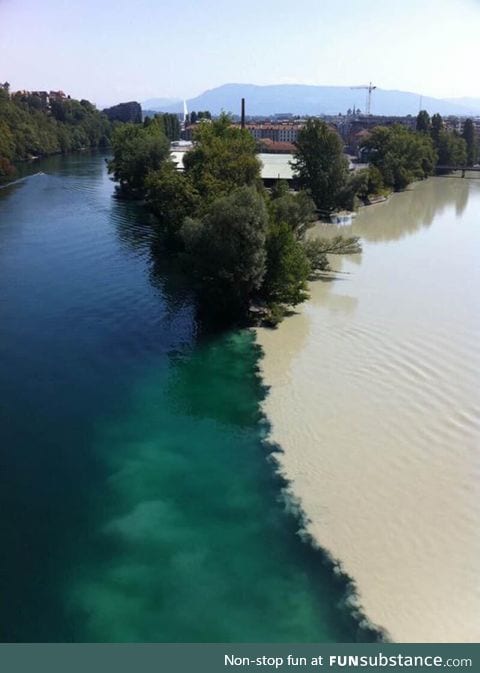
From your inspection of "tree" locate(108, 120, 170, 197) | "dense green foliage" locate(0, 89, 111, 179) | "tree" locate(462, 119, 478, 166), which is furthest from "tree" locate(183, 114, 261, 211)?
"tree" locate(462, 119, 478, 166)

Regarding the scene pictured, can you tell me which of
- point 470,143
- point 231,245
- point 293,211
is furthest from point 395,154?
point 231,245

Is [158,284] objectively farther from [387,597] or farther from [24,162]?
[24,162]

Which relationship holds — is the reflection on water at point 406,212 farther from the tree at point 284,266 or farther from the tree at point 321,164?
the tree at point 284,266

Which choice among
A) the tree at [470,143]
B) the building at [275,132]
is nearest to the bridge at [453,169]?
the tree at [470,143]

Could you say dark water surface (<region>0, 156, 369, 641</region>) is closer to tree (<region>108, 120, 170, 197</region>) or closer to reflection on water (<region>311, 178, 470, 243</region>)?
reflection on water (<region>311, 178, 470, 243</region>)

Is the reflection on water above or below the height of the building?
below
